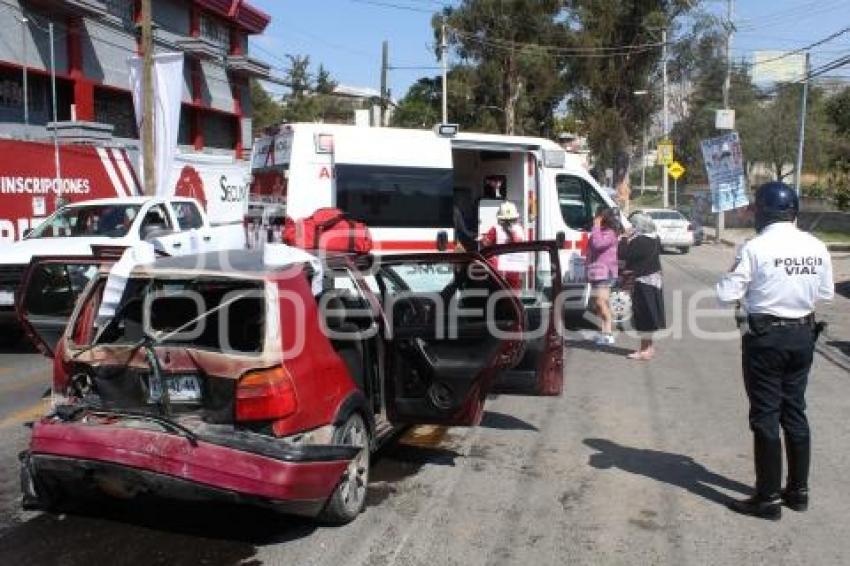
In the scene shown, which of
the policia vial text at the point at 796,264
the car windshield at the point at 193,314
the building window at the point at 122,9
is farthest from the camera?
the building window at the point at 122,9

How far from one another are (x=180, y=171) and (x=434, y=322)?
58.7ft

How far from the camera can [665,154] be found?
4306 cm

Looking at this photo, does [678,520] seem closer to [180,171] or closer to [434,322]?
[434,322]

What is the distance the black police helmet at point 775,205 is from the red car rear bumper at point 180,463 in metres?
2.87

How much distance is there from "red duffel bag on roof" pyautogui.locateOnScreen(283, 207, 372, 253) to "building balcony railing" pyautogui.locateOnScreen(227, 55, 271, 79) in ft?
91.1

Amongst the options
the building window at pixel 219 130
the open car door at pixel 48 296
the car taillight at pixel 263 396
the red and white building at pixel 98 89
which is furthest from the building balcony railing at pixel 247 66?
the car taillight at pixel 263 396

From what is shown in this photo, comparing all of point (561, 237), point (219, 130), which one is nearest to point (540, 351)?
point (561, 237)

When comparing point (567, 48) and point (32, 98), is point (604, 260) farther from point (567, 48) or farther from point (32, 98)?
point (567, 48)

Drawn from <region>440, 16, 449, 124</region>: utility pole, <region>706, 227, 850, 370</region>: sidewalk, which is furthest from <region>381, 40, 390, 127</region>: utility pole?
<region>706, 227, 850, 370</region>: sidewalk

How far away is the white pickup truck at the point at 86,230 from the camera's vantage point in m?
11.1

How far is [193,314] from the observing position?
17.2ft

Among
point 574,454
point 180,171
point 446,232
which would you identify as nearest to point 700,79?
point 180,171

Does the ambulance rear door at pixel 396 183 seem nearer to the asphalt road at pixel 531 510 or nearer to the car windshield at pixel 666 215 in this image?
the asphalt road at pixel 531 510

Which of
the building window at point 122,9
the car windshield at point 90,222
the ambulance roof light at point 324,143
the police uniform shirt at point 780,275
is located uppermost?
the building window at point 122,9
